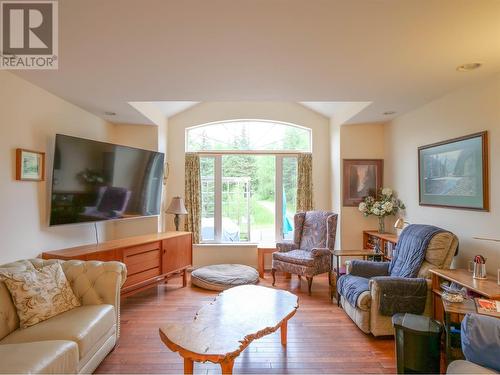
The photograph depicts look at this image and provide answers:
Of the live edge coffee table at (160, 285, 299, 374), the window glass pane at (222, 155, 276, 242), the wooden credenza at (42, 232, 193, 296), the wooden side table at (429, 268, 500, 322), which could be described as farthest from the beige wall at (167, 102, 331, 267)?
the wooden side table at (429, 268, 500, 322)

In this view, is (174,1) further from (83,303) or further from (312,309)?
(312,309)

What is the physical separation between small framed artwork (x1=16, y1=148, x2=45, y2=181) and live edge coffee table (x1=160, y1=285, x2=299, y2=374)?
2035 mm

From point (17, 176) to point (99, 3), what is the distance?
1.89m

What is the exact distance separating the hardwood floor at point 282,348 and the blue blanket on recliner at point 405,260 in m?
0.36

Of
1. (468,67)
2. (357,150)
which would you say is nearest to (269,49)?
(468,67)

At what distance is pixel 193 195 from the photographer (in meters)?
4.88

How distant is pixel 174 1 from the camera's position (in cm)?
153

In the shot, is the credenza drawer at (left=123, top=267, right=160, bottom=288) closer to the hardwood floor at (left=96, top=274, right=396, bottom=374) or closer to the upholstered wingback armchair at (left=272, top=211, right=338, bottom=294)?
the hardwood floor at (left=96, top=274, right=396, bottom=374)

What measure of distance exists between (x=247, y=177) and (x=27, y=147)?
323 cm

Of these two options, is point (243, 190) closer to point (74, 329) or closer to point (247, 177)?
point (247, 177)

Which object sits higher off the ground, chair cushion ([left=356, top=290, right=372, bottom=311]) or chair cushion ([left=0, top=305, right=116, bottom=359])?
chair cushion ([left=0, top=305, right=116, bottom=359])

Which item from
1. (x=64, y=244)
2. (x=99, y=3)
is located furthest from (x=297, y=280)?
(x=99, y=3)

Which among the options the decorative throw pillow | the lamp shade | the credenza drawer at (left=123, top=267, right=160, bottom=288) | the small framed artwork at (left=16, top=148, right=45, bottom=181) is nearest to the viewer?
the decorative throw pillow

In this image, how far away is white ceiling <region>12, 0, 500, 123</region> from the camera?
5.28 ft
